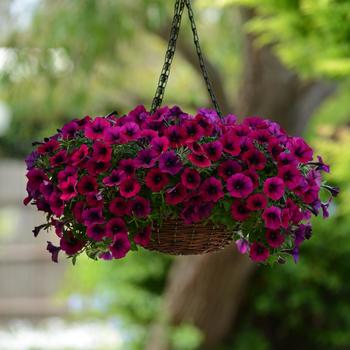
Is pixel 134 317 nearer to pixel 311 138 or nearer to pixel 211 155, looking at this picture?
pixel 311 138

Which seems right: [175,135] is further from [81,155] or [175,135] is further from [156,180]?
[81,155]

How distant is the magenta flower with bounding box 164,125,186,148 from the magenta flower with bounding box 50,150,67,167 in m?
0.27

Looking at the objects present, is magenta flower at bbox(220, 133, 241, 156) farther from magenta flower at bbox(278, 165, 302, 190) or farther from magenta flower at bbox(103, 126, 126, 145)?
magenta flower at bbox(103, 126, 126, 145)

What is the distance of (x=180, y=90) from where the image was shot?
7668mm

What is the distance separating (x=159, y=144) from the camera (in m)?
2.04

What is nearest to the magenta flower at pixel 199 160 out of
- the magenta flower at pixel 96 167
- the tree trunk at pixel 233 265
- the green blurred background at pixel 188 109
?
the magenta flower at pixel 96 167

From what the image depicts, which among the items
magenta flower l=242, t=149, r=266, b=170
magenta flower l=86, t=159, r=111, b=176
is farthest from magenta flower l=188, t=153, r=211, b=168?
magenta flower l=86, t=159, r=111, b=176

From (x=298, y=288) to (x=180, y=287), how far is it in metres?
0.93

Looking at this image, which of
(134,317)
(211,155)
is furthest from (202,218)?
(134,317)

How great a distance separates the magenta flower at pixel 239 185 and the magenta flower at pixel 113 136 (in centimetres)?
29

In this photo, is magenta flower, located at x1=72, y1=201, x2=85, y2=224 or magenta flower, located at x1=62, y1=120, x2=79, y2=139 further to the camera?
magenta flower, located at x1=62, y1=120, x2=79, y2=139

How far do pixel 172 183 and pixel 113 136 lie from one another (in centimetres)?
19

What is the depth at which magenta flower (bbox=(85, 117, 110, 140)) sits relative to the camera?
2096mm

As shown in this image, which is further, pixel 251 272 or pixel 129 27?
pixel 251 272
